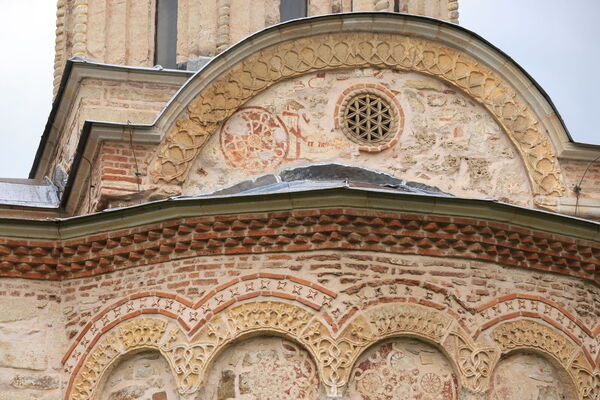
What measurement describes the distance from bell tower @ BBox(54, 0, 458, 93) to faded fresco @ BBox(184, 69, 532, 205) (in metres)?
2.94

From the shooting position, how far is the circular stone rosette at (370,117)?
1605 centimetres

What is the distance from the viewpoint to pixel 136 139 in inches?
632

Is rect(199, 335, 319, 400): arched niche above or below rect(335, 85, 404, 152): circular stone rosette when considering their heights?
below

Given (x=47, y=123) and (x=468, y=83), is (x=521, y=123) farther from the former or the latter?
(x=47, y=123)

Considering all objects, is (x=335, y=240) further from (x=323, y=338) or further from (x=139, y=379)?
(x=139, y=379)

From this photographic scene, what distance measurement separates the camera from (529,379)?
1459 cm

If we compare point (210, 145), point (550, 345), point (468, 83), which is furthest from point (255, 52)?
point (550, 345)

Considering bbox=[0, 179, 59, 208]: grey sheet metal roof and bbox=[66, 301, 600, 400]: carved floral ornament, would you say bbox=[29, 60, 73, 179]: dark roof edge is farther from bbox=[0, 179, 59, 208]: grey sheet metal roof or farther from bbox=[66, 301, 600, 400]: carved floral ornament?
bbox=[66, 301, 600, 400]: carved floral ornament

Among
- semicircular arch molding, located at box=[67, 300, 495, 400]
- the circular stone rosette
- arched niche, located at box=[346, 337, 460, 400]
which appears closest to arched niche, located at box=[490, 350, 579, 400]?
semicircular arch molding, located at box=[67, 300, 495, 400]

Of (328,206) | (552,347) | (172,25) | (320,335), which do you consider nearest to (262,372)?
(320,335)

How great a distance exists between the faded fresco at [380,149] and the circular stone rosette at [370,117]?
0.06 feet

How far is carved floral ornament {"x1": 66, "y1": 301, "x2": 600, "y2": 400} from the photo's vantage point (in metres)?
14.2

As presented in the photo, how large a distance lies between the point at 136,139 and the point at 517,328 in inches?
159

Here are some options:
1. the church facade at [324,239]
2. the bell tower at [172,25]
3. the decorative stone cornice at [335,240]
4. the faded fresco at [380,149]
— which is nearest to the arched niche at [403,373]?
the church facade at [324,239]
